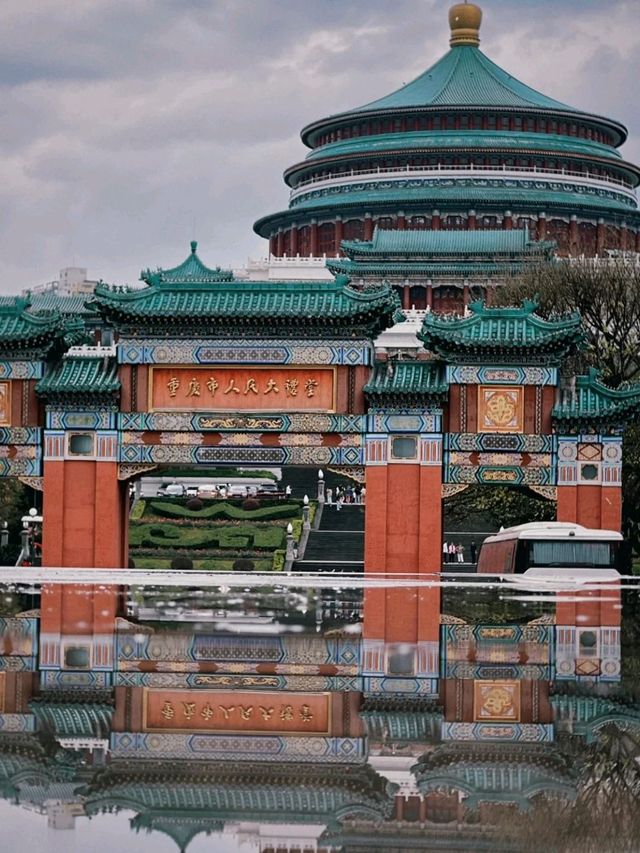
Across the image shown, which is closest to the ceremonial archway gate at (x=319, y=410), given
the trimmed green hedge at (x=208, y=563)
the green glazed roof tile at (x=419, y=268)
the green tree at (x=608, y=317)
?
the green tree at (x=608, y=317)

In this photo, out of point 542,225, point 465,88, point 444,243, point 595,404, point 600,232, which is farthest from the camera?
point 465,88

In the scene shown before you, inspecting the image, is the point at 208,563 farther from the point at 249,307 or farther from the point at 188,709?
the point at 188,709

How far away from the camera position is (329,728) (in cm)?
1514

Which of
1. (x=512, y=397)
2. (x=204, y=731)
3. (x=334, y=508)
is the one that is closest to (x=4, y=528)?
(x=334, y=508)

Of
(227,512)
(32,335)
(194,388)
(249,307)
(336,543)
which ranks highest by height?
(249,307)

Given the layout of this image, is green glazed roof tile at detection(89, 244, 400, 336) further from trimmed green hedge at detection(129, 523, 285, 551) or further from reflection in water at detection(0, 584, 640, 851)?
trimmed green hedge at detection(129, 523, 285, 551)

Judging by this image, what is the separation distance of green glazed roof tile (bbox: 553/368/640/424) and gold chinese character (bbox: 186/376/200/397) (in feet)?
29.5

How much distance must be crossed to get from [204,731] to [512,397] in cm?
2944

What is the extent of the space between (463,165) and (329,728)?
320 ft

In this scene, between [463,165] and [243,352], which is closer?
[243,352]

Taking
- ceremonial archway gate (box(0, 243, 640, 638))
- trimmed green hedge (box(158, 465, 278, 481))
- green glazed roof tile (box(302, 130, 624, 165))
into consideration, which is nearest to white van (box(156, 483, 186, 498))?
trimmed green hedge (box(158, 465, 278, 481))

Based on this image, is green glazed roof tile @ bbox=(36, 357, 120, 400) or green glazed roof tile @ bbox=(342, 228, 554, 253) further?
green glazed roof tile @ bbox=(342, 228, 554, 253)

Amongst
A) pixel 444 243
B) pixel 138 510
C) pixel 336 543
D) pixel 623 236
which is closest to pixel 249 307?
pixel 336 543

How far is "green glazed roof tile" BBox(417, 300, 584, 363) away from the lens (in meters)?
43.1
